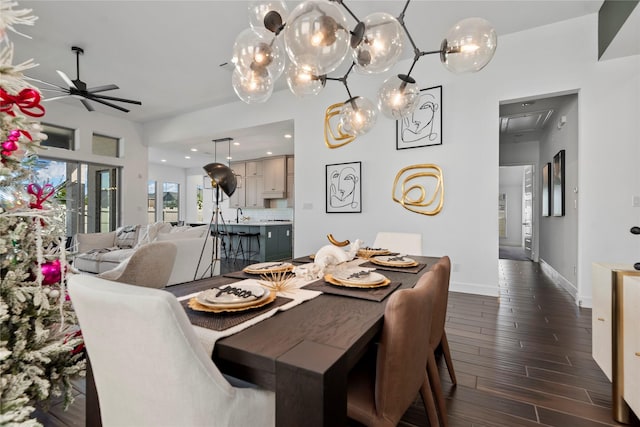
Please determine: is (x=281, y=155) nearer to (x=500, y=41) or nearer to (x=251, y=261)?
(x=251, y=261)

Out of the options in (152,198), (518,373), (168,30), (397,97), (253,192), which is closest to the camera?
(518,373)

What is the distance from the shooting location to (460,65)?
1.75 metres

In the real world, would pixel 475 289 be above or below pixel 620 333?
below

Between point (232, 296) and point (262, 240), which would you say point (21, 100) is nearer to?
point (232, 296)

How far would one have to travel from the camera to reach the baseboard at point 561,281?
3.38 meters

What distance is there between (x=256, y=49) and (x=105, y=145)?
6.55 metres

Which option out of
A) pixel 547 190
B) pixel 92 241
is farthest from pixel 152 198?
pixel 547 190

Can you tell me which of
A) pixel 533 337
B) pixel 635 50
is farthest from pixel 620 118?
pixel 533 337

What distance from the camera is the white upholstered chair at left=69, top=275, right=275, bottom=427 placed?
671 mm

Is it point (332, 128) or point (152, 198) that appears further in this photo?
point (152, 198)

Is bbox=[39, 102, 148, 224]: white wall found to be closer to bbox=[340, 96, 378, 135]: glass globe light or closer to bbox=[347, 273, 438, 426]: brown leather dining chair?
bbox=[340, 96, 378, 135]: glass globe light

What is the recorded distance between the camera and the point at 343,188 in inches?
179

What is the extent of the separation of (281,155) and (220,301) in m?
7.35

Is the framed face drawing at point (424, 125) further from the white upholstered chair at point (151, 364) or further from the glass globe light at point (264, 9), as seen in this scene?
the white upholstered chair at point (151, 364)
